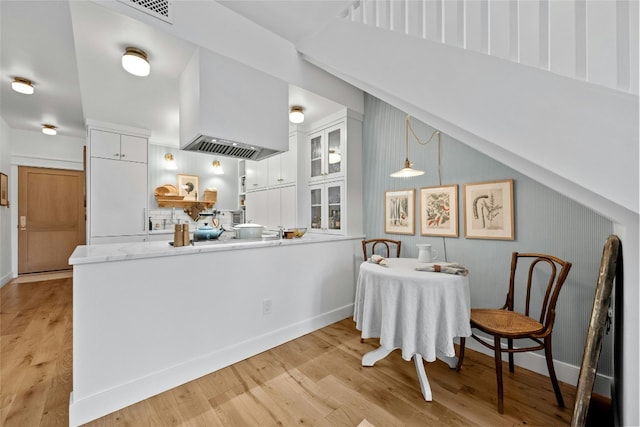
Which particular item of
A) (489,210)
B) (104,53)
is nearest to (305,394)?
(489,210)

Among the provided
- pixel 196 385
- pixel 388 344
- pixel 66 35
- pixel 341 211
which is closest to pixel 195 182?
pixel 66 35

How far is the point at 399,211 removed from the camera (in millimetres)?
2932

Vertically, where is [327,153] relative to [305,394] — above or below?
above

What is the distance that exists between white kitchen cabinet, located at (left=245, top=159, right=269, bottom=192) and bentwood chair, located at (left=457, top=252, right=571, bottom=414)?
3.21 m

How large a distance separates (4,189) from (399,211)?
6.07 m

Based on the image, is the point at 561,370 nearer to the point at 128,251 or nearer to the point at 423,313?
the point at 423,313

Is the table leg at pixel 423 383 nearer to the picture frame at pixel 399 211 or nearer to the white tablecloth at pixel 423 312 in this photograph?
the white tablecloth at pixel 423 312

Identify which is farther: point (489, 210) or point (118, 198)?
point (118, 198)

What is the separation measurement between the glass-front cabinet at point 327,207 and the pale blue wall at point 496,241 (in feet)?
1.19

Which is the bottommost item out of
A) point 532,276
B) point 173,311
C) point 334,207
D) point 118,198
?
point 173,311

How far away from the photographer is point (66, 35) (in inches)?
90.0

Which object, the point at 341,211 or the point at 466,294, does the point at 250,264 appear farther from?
the point at 466,294

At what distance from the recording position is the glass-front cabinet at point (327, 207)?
10.6ft

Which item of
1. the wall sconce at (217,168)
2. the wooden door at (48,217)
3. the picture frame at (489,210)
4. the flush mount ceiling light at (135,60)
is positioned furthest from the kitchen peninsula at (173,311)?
the wooden door at (48,217)
